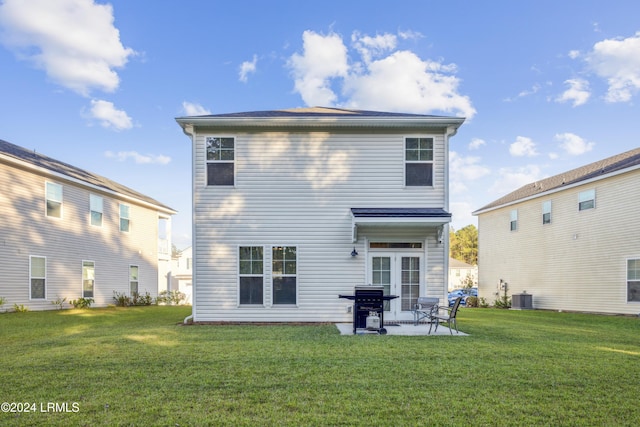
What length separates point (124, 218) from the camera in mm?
18203

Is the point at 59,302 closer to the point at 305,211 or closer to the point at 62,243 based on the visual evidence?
the point at 62,243

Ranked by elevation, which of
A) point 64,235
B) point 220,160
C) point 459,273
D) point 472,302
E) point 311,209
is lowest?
point 459,273

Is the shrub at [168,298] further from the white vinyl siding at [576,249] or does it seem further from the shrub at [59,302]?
the white vinyl siding at [576,249]

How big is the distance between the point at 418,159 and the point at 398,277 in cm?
330

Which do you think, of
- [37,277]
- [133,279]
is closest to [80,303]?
[37,277]

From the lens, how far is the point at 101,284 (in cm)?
1639

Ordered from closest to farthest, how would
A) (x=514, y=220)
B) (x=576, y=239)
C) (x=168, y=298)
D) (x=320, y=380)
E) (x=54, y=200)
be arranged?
1. (x=320, y=380)
2. (x=54, y=200)
3. (x=576, y=239)
4. (x=514, y=220)
5. (x=168, y=298)

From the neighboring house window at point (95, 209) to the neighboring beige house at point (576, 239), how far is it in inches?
813

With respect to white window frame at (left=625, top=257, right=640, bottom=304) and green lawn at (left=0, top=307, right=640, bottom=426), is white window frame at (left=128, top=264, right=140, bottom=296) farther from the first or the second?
white window frame at (left=625, top=257, right=640, bottom=304)

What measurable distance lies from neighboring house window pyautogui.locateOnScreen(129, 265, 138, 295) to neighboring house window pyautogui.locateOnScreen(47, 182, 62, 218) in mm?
5116

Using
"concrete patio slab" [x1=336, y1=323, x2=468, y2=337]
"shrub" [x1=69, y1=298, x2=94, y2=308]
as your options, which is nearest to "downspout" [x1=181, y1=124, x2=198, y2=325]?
"concrete patio slab" [x1=336, y1=323, x2=468, y2=337]

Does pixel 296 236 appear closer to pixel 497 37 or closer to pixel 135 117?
pixel 497 37

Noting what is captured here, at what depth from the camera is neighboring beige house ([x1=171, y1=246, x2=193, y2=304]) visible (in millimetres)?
27594

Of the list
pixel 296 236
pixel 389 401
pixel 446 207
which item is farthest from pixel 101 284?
pixel 389 401
